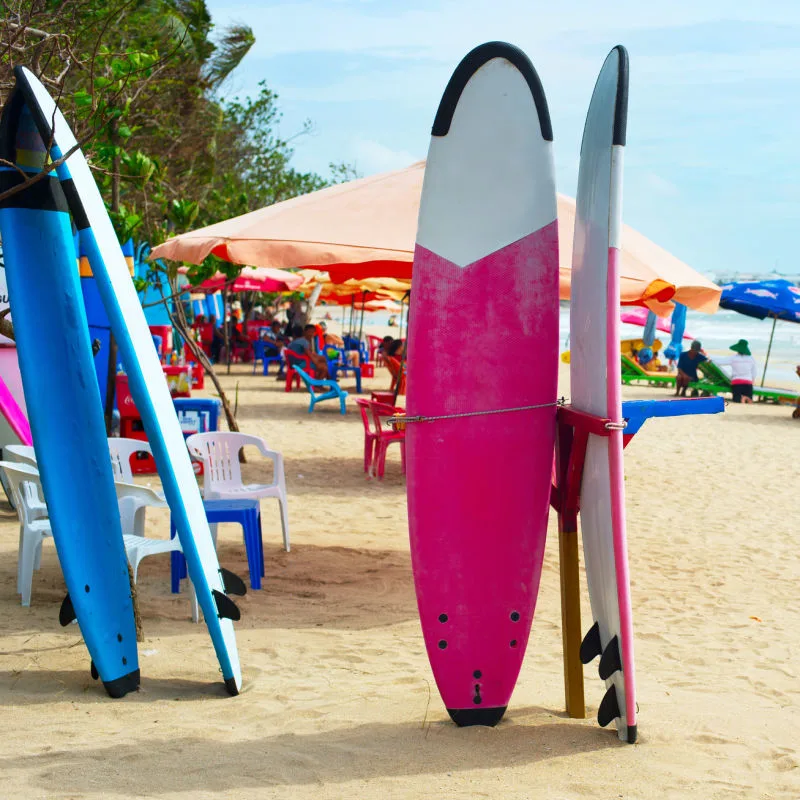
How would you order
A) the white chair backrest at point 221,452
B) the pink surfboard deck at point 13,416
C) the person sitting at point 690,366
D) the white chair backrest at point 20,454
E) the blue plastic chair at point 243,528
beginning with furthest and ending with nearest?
the person sitting at point 690,366, the pink surfboard deck at point 13,416, the white chair backrest at point 221,452, the white chair backrest at point 20,454, the blue plastic chair at point 243,528

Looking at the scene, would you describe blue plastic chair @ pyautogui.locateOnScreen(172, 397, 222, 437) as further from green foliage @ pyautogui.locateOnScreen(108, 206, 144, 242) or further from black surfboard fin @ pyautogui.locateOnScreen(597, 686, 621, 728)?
black surfboard fin @ pyautogui.locateOnScreen(597, 686, 621, 728)

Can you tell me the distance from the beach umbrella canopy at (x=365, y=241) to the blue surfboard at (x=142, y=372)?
6.60ft

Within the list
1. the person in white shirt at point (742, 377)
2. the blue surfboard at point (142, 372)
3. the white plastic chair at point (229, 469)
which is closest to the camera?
the blue surfboard at point (142, 372)

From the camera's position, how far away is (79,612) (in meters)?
4.05

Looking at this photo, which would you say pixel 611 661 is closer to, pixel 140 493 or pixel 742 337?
pixel 140 493

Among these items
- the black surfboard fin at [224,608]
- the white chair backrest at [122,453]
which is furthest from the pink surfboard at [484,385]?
the white chair backrest at [122,453]

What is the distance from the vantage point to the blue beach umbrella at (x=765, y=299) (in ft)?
60.6

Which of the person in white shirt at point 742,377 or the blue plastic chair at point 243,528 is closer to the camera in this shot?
the blue plastic chair at point 243,528

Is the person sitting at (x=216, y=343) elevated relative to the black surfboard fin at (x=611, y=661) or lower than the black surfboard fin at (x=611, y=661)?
elevated

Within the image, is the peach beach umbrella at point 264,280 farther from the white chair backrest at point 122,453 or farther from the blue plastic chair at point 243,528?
the blue plastic chair at point 243,528

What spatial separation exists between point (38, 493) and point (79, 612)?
166 centimetres

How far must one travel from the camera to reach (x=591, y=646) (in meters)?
3.73

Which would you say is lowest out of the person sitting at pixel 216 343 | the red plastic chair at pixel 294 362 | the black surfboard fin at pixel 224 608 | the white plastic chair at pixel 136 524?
the black surfboard fin at pixel 224 608

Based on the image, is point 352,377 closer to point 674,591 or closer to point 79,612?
point 674,591
